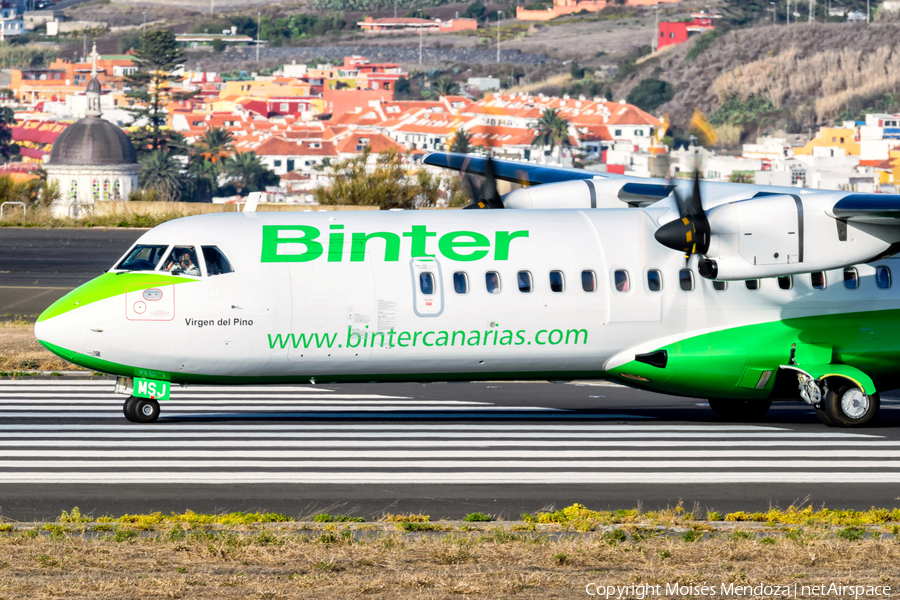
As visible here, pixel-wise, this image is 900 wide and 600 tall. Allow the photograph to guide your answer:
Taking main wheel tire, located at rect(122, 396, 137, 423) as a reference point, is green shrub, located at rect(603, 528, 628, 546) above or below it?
above

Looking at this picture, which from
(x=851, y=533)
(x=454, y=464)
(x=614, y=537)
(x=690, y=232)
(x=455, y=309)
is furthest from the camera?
(x=455, y=309)

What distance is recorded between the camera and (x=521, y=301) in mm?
17641

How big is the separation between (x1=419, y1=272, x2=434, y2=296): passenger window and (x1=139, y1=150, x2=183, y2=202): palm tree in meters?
164

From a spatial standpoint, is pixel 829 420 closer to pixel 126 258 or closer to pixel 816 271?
pixel 816 271

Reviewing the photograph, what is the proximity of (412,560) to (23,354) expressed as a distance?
16.6 metres

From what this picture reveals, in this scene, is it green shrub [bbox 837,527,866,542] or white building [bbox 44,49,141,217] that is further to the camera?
white building [bbox 44,49,141,217]

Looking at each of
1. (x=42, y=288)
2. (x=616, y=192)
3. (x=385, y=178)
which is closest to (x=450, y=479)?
(x=616, y=192)

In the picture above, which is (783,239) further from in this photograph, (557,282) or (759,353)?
(557,282)

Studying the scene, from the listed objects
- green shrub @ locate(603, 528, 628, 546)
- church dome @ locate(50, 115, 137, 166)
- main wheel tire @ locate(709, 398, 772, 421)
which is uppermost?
green shrub @ locate(603, 528, 628, 546)

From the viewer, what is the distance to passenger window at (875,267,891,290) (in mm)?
18656

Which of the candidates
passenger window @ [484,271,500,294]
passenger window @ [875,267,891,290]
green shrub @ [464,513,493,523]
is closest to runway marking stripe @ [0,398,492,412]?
passenger window @ [484,271,500,294]

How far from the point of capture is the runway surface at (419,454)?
531 inches

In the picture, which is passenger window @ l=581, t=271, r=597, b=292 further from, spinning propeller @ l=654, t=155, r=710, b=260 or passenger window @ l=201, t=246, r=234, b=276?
passenger window @ l=201, t=246, r=234, b=276

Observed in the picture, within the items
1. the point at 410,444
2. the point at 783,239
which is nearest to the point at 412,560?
the point at 410,444
